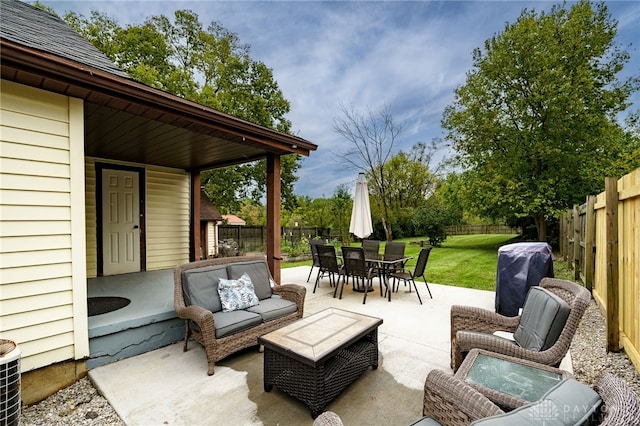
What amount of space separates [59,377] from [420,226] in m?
14.1

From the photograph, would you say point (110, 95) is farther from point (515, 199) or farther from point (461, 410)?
point (515, 199)

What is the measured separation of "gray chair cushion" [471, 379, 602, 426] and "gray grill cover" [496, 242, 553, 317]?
3585 mm

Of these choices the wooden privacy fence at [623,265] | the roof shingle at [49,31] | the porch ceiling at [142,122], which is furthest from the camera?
the roof shingle at [49,31]

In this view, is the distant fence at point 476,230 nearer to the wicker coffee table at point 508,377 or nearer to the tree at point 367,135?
the tree at point 367,135

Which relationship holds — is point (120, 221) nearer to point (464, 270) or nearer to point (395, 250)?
point (395, 250)

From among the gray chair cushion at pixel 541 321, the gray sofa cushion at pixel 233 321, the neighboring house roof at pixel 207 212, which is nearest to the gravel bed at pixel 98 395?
the gray chair cushion at pixel 541 321

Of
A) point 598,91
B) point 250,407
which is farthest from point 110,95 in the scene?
point 598,91

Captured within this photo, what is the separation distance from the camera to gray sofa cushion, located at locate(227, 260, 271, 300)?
378 centimetres

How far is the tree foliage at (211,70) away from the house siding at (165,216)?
5.17m

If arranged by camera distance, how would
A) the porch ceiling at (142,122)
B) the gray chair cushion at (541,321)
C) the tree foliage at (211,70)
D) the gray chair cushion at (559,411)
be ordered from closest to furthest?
the gray chair cushion at (559,411) < the gray chair cushion at (541,321) < the porch ceiling at (142,122) < the tree foliage at (211,70)

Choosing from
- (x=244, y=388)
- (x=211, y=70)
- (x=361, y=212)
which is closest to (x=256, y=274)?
(x=244, y=388)

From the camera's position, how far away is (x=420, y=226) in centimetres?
1459

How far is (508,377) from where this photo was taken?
183 centimetres

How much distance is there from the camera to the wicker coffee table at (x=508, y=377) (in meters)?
1.62
